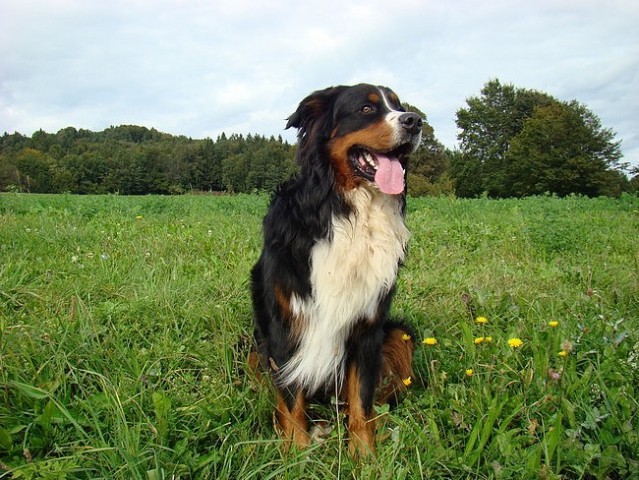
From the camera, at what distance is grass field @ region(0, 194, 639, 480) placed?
5.27 feet

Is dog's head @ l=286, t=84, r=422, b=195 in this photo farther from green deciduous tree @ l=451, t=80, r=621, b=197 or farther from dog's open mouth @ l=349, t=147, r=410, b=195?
green deciduous tree @ l=451, t=80, r=621, b=197

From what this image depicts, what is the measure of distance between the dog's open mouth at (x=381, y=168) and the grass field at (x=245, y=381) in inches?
33.1

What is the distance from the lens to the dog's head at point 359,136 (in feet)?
7.26

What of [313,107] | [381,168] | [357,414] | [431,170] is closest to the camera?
[357,414]

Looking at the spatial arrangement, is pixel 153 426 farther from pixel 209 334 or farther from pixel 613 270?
pixel 613 270

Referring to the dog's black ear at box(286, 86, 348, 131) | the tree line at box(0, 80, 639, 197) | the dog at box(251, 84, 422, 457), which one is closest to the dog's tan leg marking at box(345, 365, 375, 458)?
the dog at box(251, 84, 422, 457)

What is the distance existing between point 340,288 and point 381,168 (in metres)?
0.61

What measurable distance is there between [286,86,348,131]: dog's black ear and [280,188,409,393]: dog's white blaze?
0.50 meters

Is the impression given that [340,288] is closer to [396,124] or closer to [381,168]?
[381,168]

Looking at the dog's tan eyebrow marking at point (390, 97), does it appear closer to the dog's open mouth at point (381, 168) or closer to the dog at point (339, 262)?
the dog at point (339, 262)

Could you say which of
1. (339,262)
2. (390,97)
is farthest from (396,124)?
(339,262)

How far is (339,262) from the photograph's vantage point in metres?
2.17

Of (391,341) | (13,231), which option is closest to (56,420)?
(391,341)

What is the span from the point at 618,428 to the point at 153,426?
1.73 meters
